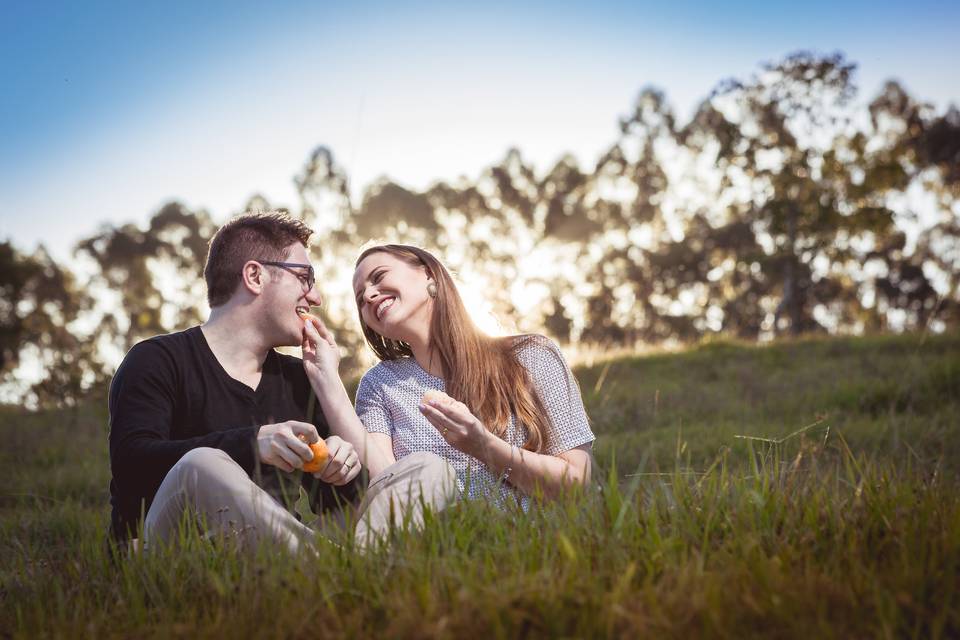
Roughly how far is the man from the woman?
1.10ft

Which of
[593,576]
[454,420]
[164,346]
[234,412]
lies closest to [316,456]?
[454,420]

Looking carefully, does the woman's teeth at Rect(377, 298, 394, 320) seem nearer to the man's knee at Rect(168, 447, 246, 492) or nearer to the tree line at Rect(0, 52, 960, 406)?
the man's knee at Rect(168, 447, 246, 492)

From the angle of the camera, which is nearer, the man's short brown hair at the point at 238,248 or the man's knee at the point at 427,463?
the man's knee at the point at 427,463

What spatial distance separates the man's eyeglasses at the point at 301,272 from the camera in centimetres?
377


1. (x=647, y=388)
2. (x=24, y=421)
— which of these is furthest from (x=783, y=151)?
(x=24, y=421)

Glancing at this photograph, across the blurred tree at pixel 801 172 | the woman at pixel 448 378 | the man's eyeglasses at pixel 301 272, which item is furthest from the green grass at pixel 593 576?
the blurred tree at pixel 801 172

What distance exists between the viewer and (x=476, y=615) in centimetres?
182

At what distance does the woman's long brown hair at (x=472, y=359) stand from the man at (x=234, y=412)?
0.53 metres

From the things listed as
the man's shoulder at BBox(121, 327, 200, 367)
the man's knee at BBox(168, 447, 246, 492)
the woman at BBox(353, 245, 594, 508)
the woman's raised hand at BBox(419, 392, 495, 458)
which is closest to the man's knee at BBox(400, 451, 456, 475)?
the woman's raised hand at BBox(419, 392, 495, 458)

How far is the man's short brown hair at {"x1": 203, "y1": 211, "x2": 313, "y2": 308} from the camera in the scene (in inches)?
148

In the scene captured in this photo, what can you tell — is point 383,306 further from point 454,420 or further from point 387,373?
point 454,420

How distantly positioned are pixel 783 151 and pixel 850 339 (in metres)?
15.3

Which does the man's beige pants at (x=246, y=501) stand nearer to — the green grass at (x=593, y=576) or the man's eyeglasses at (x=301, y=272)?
the green grass at (x=593, y=576)

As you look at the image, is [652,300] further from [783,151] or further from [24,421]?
[24,421]
